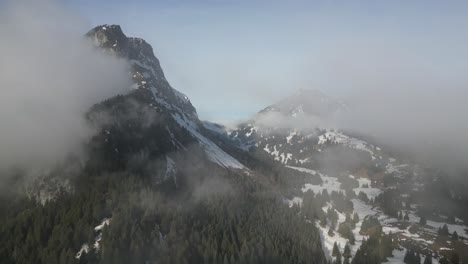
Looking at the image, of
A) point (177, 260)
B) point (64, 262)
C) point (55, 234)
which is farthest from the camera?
point (55, 234)

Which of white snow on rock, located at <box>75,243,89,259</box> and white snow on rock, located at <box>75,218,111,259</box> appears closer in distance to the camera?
white snow on rock, located at <box>75,243,89,259</box>

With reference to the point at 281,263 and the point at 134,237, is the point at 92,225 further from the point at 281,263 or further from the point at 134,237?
the point at 281,263

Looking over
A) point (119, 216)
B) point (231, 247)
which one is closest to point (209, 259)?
point (231, 247)

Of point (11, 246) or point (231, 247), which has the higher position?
point (231, 247)

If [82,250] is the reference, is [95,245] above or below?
above

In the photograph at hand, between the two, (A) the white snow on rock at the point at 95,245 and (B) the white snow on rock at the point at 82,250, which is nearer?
(B) the white snow on rock at the point at 82,250

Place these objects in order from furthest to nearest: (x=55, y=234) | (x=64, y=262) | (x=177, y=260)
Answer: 1. (x=55, y=234)
2. (x=177, y=260)
3. (x=64, y=262)

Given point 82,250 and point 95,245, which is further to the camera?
point 95,245

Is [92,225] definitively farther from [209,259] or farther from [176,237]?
[209,259]

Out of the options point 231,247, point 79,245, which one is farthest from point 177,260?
point 79,245

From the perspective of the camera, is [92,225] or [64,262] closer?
[64,262]

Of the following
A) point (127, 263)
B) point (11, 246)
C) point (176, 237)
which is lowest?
point (11, 246)
